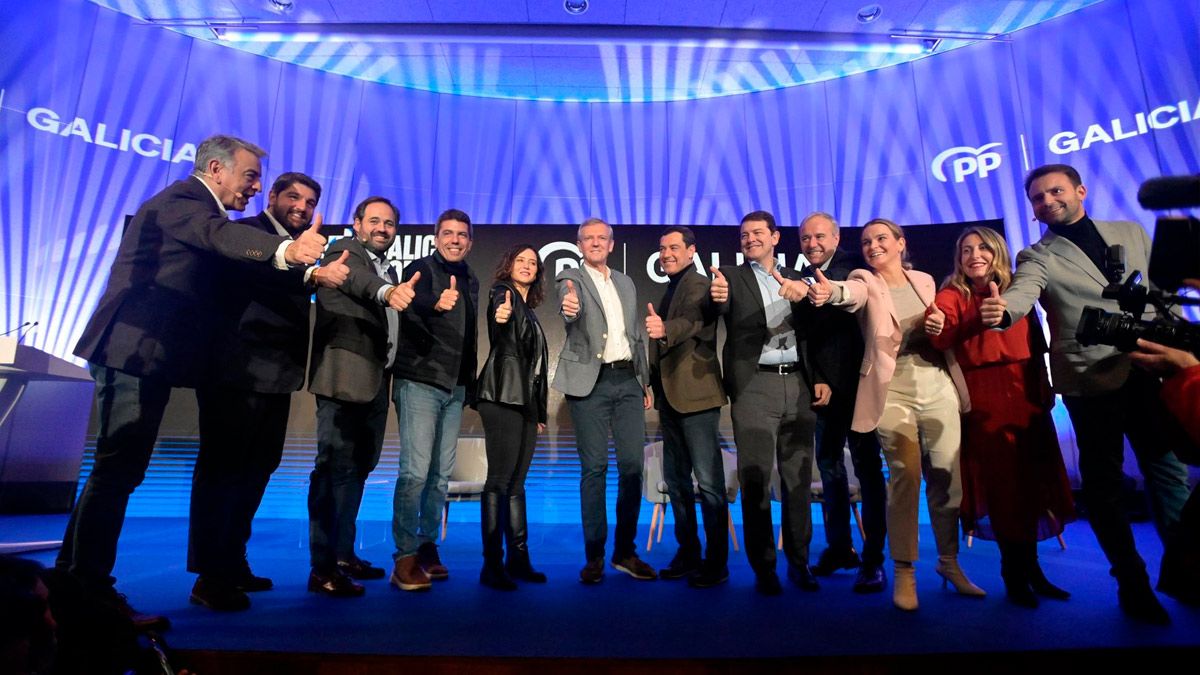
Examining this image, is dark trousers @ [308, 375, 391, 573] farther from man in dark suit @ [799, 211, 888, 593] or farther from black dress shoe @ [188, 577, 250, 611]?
man in dark suit @ [799, 211, 888, 593]

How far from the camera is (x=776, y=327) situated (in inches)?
115

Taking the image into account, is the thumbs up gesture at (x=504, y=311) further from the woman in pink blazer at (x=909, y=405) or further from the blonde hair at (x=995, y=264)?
the blonde hair at (x=995, y=264)

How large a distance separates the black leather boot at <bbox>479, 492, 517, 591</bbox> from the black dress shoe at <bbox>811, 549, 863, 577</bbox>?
1463mm

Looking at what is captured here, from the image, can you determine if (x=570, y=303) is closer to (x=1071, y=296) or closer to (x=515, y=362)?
(x=515, y=362)

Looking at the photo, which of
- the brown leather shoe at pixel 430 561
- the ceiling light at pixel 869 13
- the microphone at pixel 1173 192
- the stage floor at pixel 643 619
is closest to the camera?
the microphone at pixel 1173 192

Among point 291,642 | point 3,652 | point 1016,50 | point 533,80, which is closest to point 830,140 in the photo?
point 1016,50

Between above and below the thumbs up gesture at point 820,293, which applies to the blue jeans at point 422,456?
below

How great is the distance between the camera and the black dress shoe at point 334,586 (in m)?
2.54

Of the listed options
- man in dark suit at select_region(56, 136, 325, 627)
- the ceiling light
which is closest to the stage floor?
man in dark suit at select_region(56, 136, 325, 627)

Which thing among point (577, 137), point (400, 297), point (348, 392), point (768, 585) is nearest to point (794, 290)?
point (768, 585)

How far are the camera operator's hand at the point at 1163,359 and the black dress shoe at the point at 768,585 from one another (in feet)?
5.13

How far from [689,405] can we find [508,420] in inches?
32.1

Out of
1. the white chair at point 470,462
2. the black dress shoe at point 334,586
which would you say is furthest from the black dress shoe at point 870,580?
the white chair at point 470,462

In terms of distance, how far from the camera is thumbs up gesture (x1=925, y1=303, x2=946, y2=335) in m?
2.42
